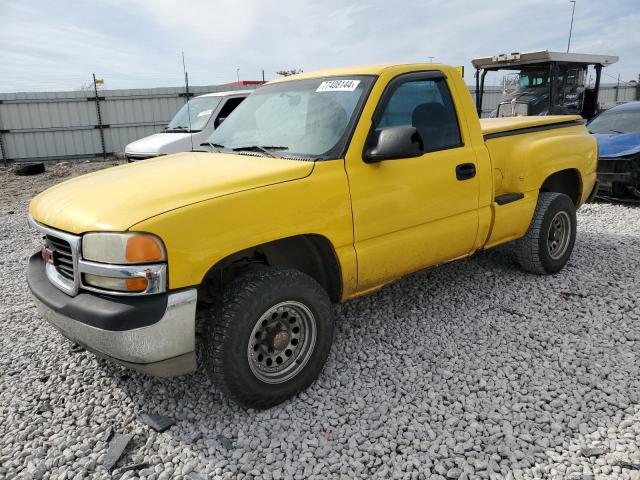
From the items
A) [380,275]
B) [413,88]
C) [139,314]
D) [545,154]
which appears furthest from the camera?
[545,154]

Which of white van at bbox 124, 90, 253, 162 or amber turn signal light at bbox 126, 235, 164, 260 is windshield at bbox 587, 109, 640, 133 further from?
amber turn signal light at bbox 126, 235, 164, 260

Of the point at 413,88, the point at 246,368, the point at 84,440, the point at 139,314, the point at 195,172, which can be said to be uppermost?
the point at 413,88

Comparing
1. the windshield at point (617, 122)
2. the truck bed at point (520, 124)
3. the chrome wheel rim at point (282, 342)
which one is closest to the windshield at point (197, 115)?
the truck bed at point (520, 124)

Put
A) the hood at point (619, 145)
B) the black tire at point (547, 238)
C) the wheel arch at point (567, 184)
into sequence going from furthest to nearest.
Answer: the hood at point (619, 145)
the wheel arch at point (567, 184)
the black tire at point (547, 238)

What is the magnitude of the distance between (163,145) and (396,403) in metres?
→ 6.94

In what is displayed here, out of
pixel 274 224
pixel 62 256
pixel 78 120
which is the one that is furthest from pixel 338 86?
pixel 78 120

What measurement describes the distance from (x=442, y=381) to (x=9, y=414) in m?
2.62

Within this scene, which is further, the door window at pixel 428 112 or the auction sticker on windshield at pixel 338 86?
the door window at pixel 428 112

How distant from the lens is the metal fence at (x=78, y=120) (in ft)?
52.6

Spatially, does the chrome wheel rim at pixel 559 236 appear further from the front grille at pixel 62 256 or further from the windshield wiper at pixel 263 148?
the front grille at pixel 62 256

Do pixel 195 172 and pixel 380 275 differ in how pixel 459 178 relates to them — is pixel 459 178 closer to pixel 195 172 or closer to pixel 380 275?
pixel 380 275

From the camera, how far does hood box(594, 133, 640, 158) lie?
7316 millimetres

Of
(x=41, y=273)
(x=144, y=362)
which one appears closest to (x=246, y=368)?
(x=144, y=362)

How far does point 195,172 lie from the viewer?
2936 mm
